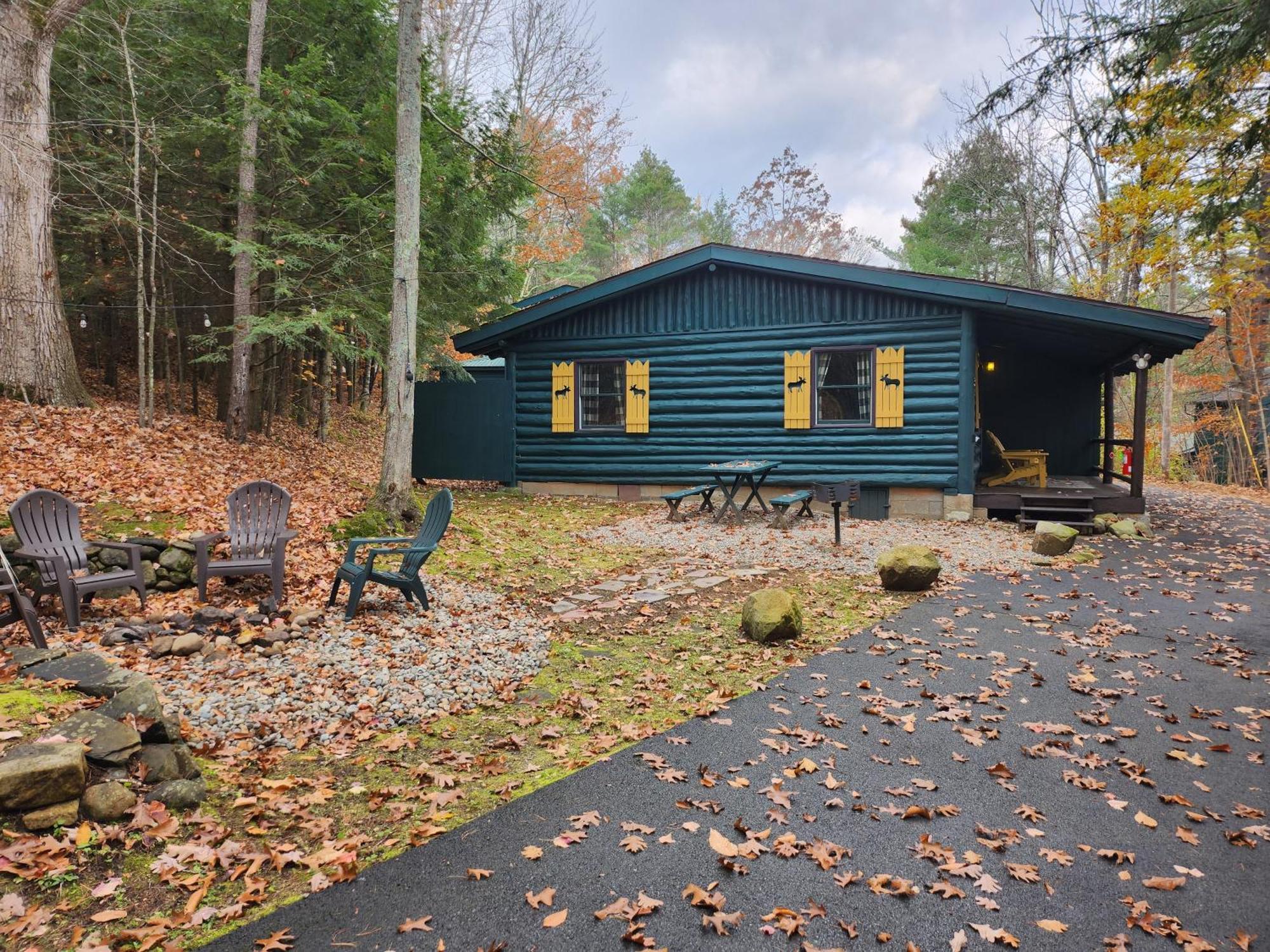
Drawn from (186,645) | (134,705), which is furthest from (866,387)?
(134,705)

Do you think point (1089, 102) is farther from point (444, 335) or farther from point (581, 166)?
point (444, 335)

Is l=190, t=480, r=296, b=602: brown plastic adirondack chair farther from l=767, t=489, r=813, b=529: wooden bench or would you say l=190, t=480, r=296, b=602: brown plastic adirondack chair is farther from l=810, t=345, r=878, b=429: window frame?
l=810, t=345, r=878, b=429: window frame

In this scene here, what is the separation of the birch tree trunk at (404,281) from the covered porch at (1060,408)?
902cm

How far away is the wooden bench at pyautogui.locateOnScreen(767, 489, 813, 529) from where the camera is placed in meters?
9.77

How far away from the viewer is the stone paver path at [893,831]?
2.21 m

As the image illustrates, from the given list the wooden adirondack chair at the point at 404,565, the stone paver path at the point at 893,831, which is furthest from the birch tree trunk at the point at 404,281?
the stone paver path at the point at 893,831

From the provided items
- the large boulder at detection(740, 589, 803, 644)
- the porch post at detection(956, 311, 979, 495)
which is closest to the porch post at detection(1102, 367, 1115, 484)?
the porch post at detection(956, 311, 979, 495)

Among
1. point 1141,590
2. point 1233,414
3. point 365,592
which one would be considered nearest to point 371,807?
point 365,592

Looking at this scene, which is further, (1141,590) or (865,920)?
(1141,590)

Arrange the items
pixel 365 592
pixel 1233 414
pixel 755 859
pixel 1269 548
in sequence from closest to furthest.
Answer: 1. pixel 755 859
2. pixel 365 592
3. pixel 1269 548
4. pixel 1233 414

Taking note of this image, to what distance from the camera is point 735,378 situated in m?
12.6

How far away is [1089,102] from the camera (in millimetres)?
18422

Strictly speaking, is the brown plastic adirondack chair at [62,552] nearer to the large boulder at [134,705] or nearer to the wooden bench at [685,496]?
the large boulder at [134,705]

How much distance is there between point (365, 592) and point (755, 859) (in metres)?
4.55
